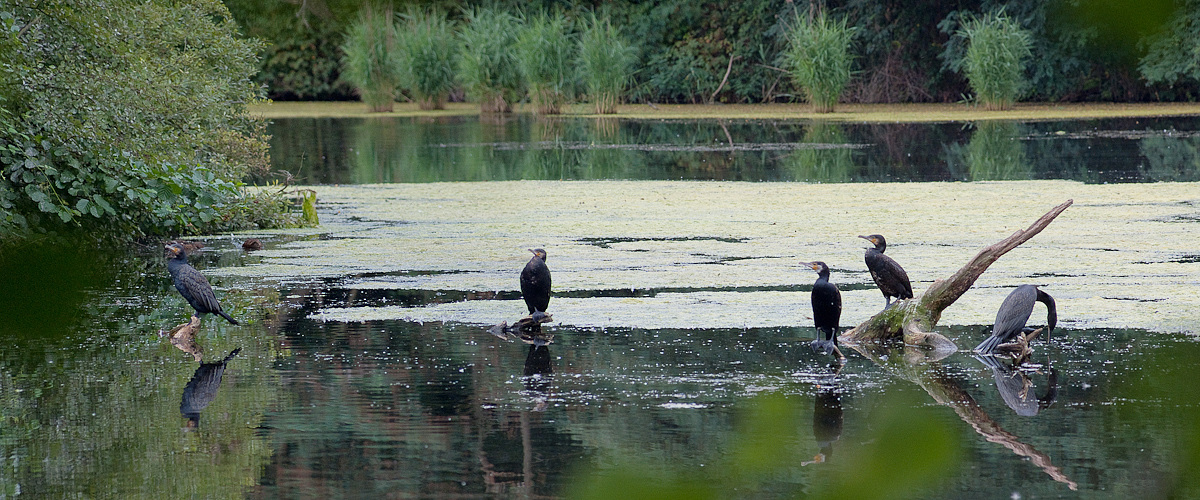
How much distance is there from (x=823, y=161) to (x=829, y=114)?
1068 cm

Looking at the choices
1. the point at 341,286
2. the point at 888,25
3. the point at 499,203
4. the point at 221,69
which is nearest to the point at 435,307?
the point at 341,286

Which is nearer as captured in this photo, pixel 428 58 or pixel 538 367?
pixel 538 367

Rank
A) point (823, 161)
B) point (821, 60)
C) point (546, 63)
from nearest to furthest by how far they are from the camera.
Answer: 1. point (823, 161)
2. point (821, 60)
3. point (546, 63)

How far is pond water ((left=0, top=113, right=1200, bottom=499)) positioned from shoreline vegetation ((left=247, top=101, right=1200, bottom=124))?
1315 cm

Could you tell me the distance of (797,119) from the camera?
2553 centimetres

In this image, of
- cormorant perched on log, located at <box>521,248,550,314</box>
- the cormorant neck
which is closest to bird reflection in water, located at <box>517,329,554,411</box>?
cormorant perched on log, located at <box>521,248,550,314</box>

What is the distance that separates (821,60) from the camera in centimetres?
2530

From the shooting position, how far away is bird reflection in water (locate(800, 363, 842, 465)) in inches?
159

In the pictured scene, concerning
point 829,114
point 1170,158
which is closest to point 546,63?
point 829,114

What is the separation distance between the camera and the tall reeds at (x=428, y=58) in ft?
94.1

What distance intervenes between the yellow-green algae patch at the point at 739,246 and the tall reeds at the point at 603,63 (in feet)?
42.1

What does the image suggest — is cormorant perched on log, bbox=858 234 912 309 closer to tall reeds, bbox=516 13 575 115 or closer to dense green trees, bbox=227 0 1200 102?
dense green trees, bbox=227 0 1200 102

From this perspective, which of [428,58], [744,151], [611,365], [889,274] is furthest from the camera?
[428,58]

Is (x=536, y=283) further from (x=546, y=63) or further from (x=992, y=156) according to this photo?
(x=546, y=63)
